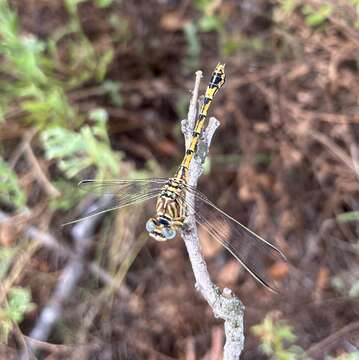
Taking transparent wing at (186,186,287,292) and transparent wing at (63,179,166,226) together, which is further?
transparent wing at (63,179,166,226)

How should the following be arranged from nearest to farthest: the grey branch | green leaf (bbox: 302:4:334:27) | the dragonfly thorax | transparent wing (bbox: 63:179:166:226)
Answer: the grey branch → the dragonfly thorax → transparent wing (bbox: 63:179:166:226) → green leaf (bbox: 302:4:334:27)

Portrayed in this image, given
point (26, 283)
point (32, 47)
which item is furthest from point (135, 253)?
point (32, 47)

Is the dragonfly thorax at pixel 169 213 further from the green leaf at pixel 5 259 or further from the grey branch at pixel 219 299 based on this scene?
the green leaf at pixel 5 259

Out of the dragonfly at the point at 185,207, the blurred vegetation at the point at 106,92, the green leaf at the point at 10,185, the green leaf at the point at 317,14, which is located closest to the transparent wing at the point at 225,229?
the dragonfly at the point at 185,207

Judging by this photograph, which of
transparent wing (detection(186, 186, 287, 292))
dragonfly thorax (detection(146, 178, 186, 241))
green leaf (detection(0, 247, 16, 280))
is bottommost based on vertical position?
green leaf (detection(0, 247, 16, 280))

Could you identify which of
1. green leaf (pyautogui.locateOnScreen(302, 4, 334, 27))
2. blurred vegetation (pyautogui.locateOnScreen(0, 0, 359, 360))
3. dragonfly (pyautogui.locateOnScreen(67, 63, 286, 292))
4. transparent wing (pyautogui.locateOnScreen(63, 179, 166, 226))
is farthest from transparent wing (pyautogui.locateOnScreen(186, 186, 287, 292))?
green leaf (pyautogui.locateOnScreen(302, 4, 334, 27))

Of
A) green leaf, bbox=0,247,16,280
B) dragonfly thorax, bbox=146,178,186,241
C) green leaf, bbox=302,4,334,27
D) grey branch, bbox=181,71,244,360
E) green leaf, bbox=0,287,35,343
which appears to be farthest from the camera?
green leaf, bbox=302,4,334,27

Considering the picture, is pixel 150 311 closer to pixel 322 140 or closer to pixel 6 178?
pixel 6 178

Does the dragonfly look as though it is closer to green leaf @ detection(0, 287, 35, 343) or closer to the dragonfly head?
the dragonfly head
